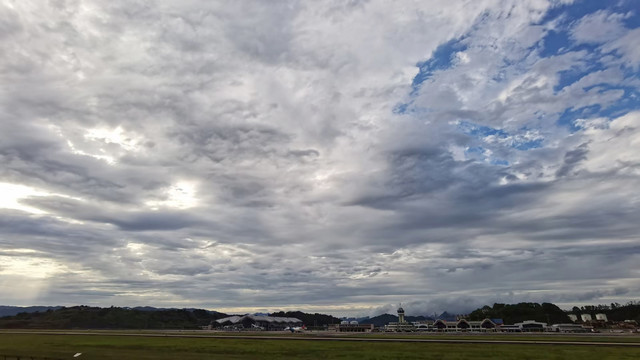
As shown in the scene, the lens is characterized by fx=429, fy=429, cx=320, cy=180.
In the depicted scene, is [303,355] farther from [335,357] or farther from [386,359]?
[386,359]

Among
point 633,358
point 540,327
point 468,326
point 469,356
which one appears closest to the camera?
point 633,358

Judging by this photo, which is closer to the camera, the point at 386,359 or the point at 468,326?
the point at 386,359

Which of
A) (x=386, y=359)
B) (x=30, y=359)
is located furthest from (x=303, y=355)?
(x=30, y=359)

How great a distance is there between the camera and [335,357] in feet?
218

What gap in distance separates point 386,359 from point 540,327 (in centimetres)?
15365

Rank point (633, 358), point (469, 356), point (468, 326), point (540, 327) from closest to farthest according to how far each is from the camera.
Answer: point (633, 358) < point (469, 356) < point (540, 327) < point (468, 326)

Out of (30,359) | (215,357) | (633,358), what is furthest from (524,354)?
(30,359)

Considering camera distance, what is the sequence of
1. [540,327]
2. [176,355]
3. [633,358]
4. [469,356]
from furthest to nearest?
[540,327]
[176,355]
[469,356]
[633,358]

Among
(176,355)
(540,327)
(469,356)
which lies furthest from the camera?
(540,327)

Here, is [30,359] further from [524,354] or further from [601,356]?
[601,356]

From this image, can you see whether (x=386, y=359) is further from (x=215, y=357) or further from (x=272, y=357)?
(x=215, y=357)

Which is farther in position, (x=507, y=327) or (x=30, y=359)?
(x=507, y=327)

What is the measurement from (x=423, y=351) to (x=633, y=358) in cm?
2981

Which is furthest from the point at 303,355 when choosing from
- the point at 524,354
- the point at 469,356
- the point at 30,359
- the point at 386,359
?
the point at 30,359
